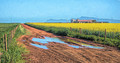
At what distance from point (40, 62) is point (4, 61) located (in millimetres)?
1738

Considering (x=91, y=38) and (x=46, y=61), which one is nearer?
(x=46, y=61)

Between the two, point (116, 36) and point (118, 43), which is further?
A: point (116, 36)

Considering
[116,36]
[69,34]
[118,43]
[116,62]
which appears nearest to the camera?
[116,62]

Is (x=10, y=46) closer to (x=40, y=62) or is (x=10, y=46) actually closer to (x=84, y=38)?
(x=40, y=62)

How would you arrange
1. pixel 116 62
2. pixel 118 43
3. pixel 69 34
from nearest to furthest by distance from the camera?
1. pixel 116 62
2. pixel 118 43
3. pixel 69 34

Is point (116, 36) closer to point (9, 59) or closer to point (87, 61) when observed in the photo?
point (87, 61)

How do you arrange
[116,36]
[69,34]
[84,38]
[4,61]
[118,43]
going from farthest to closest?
[69,34] < [84,38] < [116,36] < [118,43] < [4,61]

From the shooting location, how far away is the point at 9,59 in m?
6.27

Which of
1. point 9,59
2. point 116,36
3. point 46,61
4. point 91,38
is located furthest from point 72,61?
point 116,36

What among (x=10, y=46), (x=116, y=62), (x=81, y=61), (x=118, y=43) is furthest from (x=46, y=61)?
(x=118, y=43)

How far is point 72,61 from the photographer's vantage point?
6.97 metres

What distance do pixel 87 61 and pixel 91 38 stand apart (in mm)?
8753

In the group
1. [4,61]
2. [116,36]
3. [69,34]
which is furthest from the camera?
[69,34]

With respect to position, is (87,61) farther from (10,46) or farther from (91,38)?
(91,38)
